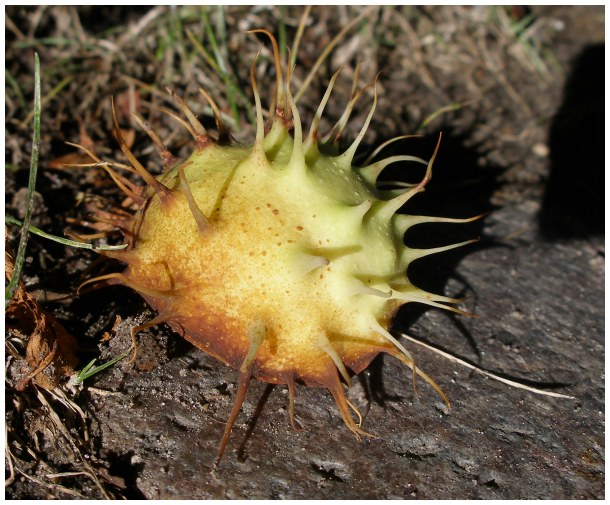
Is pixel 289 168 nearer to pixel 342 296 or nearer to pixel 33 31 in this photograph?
pixel 342 296

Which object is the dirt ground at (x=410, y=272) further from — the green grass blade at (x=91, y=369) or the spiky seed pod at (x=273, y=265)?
the spiky seed pod at (x=273, y=265)

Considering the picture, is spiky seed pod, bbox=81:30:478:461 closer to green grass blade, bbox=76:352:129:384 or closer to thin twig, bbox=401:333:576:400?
green grass blade, bbox=76:352:129:384

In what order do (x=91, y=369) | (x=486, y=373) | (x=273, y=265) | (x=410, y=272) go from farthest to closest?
1. (x=410, y=272)
2. (x=486, y=373)
3. (x=91, y=369)
4. (x=273, y=265)

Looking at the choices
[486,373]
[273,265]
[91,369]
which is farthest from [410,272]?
[91,369]

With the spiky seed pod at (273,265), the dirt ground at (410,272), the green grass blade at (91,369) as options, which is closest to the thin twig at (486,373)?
the dirt ground at (410,272)

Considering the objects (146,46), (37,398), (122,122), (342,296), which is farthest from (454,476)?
(146,46)

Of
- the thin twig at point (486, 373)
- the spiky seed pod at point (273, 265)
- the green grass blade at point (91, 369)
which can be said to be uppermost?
the spiky seed pod at point (273, 265)

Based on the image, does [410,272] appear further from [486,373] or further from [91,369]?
[91,369]
